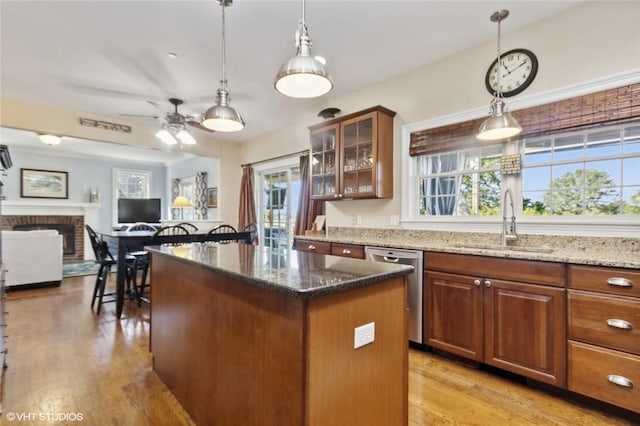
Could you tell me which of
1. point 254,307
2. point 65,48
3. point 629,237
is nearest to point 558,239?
point 629,237

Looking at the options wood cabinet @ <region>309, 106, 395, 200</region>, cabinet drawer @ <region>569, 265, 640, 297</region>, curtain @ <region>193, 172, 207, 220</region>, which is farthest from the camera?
curtain @ <region>193, 172, 207, 220</region>

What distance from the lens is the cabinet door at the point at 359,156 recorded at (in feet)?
10.7

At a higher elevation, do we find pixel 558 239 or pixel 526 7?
pixel 526 7

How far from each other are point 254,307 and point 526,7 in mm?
2858

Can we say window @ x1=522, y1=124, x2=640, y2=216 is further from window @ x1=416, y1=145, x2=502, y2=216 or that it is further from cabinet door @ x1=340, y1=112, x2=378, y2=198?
cabinet door @ x1=340, y1=112, x2=378, y2=198

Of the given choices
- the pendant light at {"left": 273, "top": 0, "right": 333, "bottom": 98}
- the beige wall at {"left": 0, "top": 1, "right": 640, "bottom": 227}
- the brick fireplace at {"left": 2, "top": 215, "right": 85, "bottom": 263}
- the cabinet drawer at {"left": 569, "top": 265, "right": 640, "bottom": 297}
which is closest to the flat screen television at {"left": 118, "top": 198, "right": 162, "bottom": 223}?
the brick fireplace at {"left": 2, "top": 215, "right": 85, "bottom": 263}

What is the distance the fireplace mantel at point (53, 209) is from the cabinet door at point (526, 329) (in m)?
8.61

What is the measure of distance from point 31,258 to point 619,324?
21.9ft

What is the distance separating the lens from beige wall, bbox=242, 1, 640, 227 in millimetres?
2125

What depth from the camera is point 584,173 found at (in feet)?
7.75

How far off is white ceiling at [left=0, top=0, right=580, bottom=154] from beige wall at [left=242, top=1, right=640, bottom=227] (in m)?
0.10

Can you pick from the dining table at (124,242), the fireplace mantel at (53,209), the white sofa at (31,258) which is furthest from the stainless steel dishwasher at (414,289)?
the fireplace mantel at (53,209)

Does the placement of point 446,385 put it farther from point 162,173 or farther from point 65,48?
point 162,173

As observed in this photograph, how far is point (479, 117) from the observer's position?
9.04 ft
